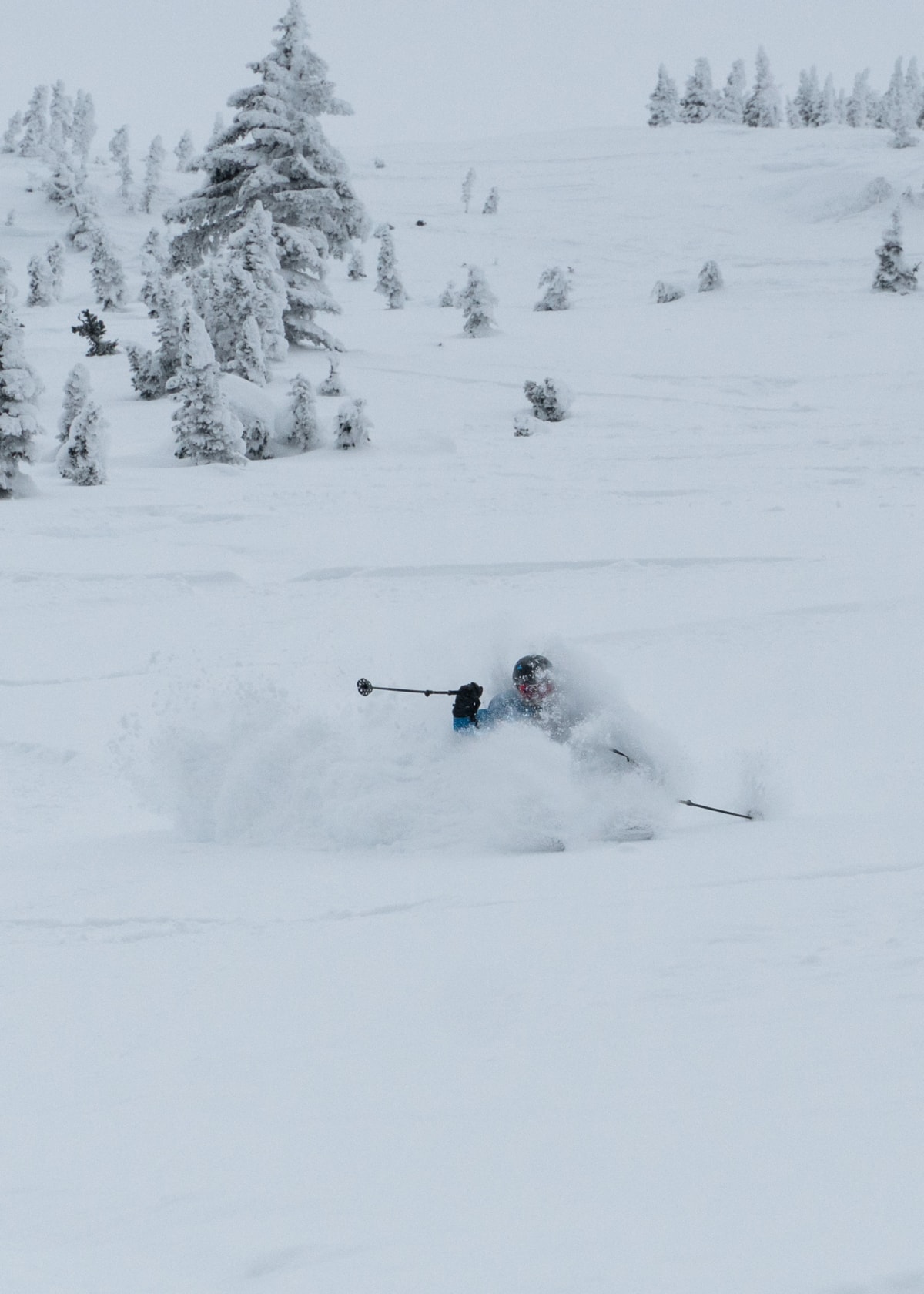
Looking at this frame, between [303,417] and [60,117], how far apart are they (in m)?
79.4

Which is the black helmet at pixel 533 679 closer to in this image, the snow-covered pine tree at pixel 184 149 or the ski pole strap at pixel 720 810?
the ski pole strap at pixel 720 810

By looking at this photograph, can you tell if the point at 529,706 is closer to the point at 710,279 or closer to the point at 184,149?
the point at 710,279

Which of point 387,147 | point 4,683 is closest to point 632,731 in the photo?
point 4,683

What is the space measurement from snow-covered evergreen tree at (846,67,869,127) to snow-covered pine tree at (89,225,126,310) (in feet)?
215

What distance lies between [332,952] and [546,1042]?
164 cm

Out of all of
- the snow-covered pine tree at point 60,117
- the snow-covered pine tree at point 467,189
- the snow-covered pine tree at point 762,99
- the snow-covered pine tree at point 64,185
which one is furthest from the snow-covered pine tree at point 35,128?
the snow-covered pine tree at point 762,99

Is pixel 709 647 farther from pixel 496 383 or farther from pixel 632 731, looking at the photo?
pixel 496 383

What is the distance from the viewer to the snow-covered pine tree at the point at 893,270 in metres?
36.8

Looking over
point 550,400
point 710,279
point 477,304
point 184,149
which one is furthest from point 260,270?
point 184,149

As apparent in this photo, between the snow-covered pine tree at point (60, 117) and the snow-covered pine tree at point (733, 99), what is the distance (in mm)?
48767

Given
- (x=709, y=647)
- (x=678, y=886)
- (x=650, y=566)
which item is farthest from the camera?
(x=650, y=566)

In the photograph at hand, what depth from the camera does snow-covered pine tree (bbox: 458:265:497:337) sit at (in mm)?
31938

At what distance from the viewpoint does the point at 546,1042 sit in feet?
14.0

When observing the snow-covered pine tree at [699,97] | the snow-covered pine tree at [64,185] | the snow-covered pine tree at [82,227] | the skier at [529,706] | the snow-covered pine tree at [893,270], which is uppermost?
the snow-covered pine tree at [699,97]
